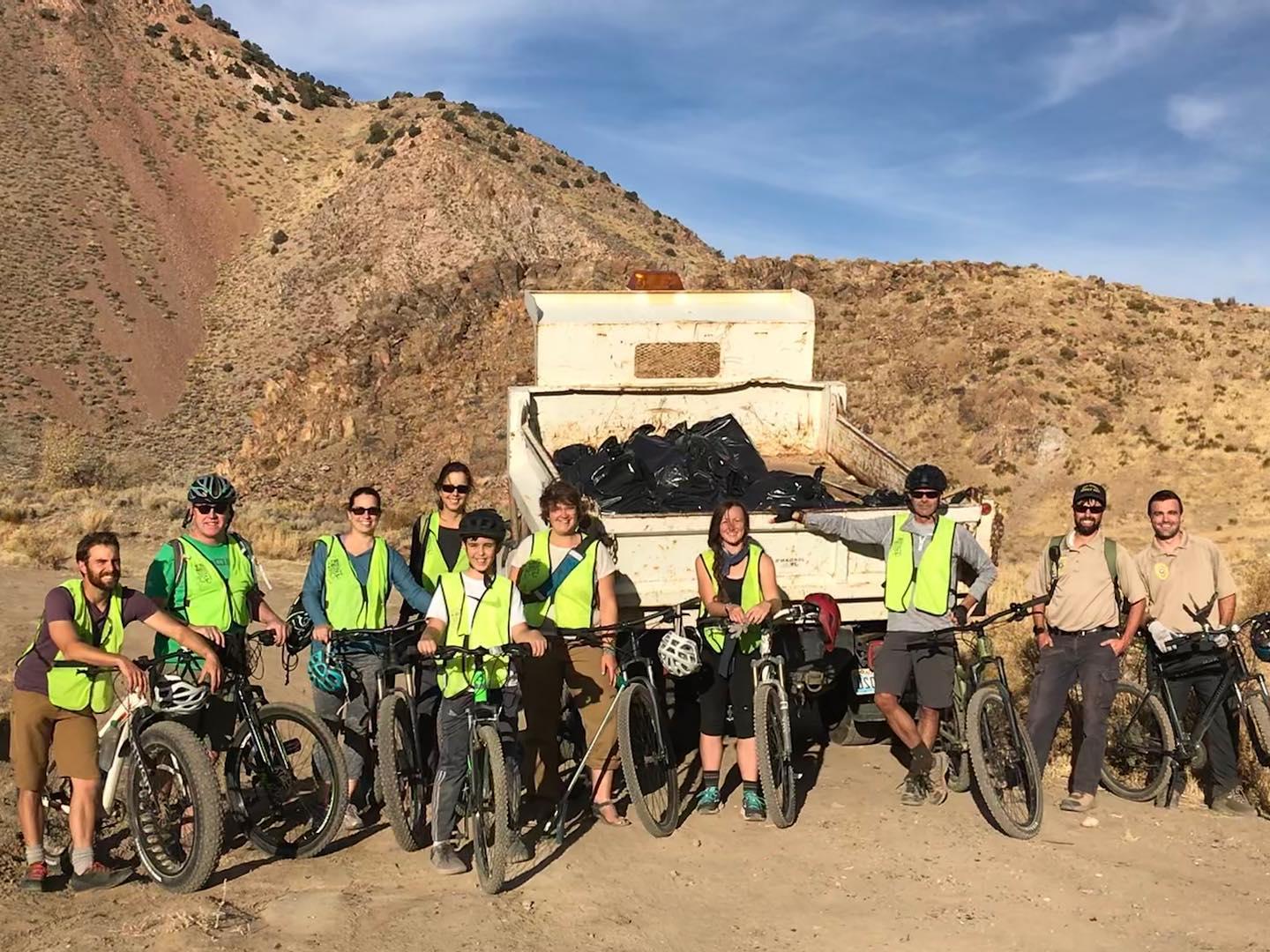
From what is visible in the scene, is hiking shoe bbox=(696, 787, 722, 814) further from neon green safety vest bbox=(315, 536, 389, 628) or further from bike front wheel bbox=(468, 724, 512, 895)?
neon green safety vest bbox=(315, 536, 389, 628)

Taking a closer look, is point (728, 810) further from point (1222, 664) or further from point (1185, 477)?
point (1185, 477)

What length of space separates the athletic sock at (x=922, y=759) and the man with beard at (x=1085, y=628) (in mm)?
572

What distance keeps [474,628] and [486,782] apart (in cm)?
68

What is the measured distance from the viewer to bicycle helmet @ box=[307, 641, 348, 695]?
17.8 feet

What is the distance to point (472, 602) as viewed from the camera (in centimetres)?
507

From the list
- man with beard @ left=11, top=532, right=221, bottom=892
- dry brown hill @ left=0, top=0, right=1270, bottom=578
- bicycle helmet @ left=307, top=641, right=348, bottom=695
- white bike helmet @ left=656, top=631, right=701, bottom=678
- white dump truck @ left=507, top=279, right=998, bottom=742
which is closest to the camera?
man with beard @ left=11, top=532, right=221, bottom=892

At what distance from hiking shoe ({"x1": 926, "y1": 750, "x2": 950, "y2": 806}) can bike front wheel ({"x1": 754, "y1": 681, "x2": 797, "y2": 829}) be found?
86 centimetres

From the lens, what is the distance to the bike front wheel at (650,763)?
5500 mm

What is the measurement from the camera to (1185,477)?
Answer: 2339 centimetres

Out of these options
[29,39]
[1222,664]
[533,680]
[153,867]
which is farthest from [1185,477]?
[29,39]

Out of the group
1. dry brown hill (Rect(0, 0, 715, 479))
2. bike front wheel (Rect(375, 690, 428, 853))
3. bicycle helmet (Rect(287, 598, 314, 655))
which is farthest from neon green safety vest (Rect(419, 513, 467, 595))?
dry brown hill (Rect(0, 0, 715, 479))

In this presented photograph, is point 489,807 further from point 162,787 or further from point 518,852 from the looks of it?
point 162,787

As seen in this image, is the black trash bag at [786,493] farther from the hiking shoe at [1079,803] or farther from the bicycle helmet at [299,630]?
the bicycle helmet at [299,630]

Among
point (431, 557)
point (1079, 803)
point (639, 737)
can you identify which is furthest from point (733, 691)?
point (1079, 803)
